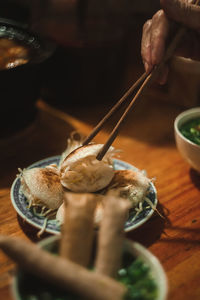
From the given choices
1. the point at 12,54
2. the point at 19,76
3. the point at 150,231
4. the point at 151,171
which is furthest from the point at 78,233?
the point at 12,54

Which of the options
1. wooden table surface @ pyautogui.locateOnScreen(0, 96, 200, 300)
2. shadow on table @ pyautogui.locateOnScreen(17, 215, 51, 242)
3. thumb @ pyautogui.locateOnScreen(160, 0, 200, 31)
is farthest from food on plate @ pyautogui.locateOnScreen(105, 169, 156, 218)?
thumb @ pyautogui.locateOnScreen(160, 0, 200, 31)

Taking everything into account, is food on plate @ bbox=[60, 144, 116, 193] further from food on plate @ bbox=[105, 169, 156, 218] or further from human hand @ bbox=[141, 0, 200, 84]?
human hand @ bbox=[141, 0, 200, 84]

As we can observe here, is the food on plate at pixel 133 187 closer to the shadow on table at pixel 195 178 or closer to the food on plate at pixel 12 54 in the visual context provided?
the shadow on table at pixel 195 178

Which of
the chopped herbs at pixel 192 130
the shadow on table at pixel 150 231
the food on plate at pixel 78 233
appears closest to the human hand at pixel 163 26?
the chopped herbs at pixel 192 130

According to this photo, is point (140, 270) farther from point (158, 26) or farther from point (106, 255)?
point (158, 26)

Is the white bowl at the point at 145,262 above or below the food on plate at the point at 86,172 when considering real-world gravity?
above

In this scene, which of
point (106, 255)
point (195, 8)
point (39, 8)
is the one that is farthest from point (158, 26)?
point (39, 8)
